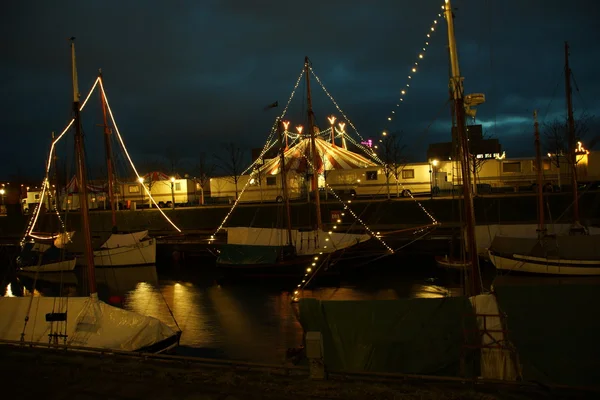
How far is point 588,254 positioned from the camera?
78.0 feet

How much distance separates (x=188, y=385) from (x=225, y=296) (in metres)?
16.7

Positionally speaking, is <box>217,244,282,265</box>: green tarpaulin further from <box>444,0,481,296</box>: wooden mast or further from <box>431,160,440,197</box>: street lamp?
<box>431,160,440,197</box>: street lamp

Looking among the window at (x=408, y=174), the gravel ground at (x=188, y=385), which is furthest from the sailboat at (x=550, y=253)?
the window at (x=408, y=174)

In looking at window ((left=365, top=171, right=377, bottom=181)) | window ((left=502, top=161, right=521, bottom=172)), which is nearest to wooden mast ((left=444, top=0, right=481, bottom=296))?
window ((left=365, top=171, right=377, bottom=181))

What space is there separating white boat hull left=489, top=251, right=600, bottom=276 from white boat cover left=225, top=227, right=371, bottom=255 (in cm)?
760

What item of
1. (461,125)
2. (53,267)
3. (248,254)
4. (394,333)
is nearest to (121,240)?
(53,267)

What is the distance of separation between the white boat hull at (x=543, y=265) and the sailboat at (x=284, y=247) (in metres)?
7.65

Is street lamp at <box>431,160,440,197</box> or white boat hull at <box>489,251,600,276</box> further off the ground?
street lamp at <box>431,160,440,197</box>

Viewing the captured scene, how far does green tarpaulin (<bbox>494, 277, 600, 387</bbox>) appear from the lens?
Answer: 8570 mm

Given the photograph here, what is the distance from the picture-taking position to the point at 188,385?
29.8 ft

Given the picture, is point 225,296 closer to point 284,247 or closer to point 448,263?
point 284,247

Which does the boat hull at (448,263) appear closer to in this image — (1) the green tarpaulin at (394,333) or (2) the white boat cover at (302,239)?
(2) the white boat cover at (302,239)

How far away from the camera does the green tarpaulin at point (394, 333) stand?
917 cm

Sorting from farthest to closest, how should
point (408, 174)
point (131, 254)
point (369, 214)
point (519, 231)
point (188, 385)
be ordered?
point (408, 174) → point (369, 214) → point (131, 254) → point (519, 231) → point (188, 385)
